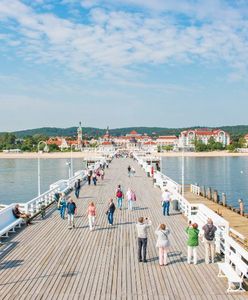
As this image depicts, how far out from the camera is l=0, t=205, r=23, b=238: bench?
1534cm

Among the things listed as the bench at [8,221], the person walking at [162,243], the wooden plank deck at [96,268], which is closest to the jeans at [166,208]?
the wooden plank deck at [96,268]

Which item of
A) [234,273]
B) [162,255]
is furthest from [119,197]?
[234,273]

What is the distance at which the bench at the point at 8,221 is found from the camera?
15.3 meters

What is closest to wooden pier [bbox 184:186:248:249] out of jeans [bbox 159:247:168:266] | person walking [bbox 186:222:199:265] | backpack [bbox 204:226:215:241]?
backpack [bbox 204:226:215:241]

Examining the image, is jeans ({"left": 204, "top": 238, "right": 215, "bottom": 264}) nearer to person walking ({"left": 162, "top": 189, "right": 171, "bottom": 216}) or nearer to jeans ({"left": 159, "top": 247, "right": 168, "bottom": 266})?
jeans ({"left": 159, "top": 247, "right": 168, "bottom": 266})

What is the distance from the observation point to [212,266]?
38.0 feet

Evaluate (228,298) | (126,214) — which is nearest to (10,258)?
(228,298)

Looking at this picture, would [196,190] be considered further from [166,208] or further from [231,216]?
[166,208]

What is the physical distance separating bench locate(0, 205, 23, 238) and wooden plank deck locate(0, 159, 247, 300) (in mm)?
381

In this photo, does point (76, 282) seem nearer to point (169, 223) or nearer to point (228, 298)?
point (228, 298)

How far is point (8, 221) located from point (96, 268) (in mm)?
6240

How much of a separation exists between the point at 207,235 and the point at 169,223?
242 inches

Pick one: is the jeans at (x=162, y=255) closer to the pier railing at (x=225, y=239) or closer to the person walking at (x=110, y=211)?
the pier railing at (x=225, y=239)

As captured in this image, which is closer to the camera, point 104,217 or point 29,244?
point 29,244
